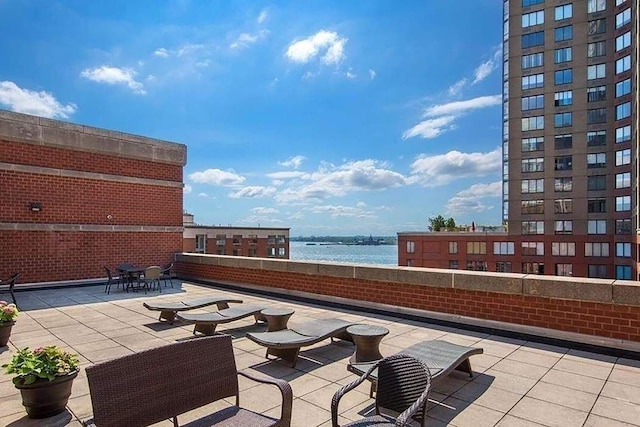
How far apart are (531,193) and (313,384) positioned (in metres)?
57.1

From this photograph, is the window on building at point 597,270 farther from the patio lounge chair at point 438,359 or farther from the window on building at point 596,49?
the patio lounge chair at point 438,359

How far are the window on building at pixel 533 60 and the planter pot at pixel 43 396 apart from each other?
62.0 meters

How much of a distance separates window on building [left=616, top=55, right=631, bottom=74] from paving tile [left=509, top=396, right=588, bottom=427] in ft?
192

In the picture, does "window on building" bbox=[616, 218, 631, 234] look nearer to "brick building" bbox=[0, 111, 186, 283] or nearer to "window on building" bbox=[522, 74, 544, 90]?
"window on building" bbox=[522, 74, 544, 90]

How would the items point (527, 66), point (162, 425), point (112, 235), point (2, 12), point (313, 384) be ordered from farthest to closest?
point (527, 66)
point (112, 235)
point (2, 12)
point (313, 384)
point (162, 425)

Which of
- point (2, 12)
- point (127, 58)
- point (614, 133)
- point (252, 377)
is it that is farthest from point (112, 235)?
point (614, 133)

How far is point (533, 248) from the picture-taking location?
53.2 m

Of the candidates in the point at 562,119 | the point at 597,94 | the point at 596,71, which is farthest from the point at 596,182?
the point at 596,71

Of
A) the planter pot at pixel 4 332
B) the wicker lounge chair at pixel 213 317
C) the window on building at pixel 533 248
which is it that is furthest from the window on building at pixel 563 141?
the planter pot at pixel 4 332

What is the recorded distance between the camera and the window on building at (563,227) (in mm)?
51156

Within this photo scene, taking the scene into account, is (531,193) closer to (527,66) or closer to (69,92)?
(527,66)

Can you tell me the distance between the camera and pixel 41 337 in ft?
21.3

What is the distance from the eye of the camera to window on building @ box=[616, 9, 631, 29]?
151ft

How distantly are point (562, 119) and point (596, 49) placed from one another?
923 cm
